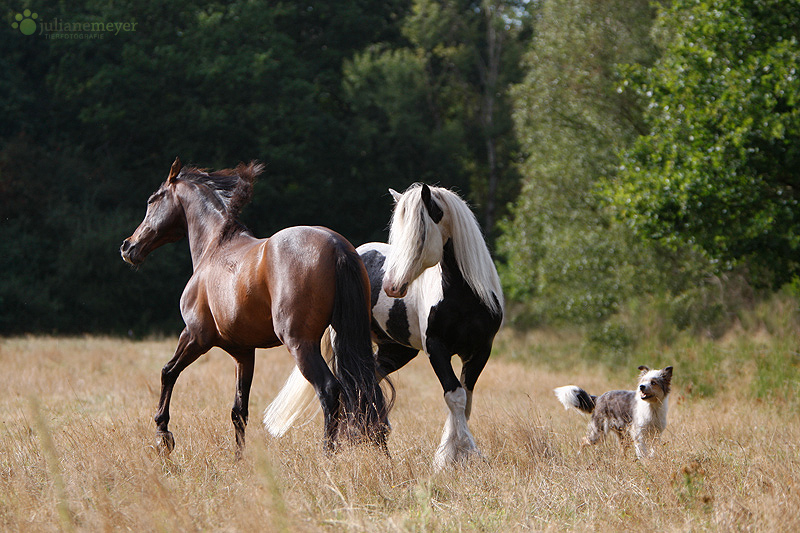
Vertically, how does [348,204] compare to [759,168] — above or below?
below

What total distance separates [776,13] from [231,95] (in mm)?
21864

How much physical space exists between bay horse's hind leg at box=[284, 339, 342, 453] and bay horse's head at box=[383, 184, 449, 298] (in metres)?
0.67

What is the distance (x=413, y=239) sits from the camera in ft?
17.7

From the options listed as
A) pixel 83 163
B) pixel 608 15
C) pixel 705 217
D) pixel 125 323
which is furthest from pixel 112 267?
pixel 705 217

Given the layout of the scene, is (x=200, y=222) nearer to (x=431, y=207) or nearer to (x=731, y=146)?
(x=431, y=207)

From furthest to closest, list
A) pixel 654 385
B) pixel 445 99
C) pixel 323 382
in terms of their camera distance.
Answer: pixel 445 99 → pixel 654 385 → pixel 323 382

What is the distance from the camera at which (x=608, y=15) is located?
20.9 m

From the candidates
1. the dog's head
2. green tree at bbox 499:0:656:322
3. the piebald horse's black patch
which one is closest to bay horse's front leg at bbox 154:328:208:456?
the piebald horse's black patch

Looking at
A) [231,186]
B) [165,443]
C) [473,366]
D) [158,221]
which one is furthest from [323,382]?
[158,221]

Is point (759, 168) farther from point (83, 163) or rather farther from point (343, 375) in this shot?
point (83, 163)

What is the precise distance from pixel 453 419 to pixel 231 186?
266 centimetres

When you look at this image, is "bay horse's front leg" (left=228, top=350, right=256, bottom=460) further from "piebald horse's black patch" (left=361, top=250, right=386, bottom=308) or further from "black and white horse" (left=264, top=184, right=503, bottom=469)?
"piebald horse's black patch" (left=361, top=250, right=386, bottom=308)

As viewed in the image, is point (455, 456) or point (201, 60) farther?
point (201, 60)

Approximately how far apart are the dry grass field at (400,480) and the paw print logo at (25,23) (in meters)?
21.8
